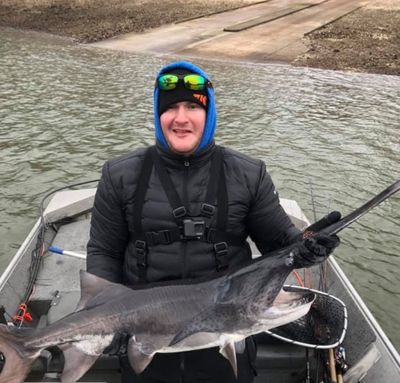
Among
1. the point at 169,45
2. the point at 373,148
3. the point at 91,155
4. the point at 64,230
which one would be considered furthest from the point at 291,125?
the point at 169,45

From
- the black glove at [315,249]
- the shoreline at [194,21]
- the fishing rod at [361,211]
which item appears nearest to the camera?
the fishing rod at [361,211]

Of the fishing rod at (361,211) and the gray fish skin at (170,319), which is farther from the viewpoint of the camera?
the gray fish skin at (170,319)

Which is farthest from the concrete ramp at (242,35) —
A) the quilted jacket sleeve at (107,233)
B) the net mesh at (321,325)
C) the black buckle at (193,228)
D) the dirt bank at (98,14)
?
the black buckle at (193,228)

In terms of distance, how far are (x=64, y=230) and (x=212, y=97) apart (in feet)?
14.3

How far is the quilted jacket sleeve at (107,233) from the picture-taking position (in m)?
3.51

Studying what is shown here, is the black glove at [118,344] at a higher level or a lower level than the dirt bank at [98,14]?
higher

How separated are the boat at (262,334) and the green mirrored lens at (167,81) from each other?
2.27m

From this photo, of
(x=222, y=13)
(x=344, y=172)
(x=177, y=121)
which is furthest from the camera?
(x=222, y=13)

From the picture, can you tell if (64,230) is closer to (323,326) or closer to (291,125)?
(323,326)

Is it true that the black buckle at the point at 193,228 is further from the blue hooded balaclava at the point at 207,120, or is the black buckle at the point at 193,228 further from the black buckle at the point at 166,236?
the blue hooded balaclava at the point at 207,120

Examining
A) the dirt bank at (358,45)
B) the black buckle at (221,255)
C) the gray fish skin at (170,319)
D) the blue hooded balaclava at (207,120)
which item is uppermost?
the blue hooded balaclava at (207,120)

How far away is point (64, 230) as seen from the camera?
23.3 feet

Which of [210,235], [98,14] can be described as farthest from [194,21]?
[210,235]

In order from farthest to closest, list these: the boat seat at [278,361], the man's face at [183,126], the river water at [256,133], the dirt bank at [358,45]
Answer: the dirt bank at [358,45], the river water at [256,133], the boat seat at [278,361], the man's face at [183,126]
